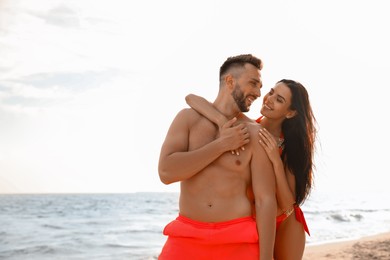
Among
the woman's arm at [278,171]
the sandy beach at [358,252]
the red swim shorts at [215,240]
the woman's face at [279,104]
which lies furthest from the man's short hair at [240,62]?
the sandy beach at [358,252]

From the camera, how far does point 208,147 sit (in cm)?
324

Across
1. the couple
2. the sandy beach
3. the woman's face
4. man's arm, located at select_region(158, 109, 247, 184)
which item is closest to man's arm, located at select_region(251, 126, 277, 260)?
the couple

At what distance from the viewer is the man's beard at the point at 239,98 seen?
3.39 m

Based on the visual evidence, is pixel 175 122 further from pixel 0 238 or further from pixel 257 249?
A: pixel 0 238

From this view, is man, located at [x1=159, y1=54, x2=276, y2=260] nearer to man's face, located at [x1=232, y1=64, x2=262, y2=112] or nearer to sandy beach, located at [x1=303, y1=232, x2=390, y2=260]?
man's face, located at [x1=232, y1=64, x2=262, y2=112]

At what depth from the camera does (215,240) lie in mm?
3250

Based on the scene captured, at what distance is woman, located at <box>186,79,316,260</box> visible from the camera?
3.94m

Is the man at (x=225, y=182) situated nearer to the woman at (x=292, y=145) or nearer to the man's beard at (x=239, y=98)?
the man's beard at (x=239, y=98)

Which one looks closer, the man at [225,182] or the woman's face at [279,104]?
the man at [225,182]

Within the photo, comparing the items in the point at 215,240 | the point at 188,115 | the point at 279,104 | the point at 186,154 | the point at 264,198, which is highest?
the point at 279,104

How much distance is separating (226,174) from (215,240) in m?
0.39

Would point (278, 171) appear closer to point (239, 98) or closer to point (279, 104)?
point (239, 98)

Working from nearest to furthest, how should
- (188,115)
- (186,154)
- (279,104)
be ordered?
1. (186,154)
2. (188,115)
3. (279,104)

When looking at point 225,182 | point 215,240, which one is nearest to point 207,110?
point 225,182
